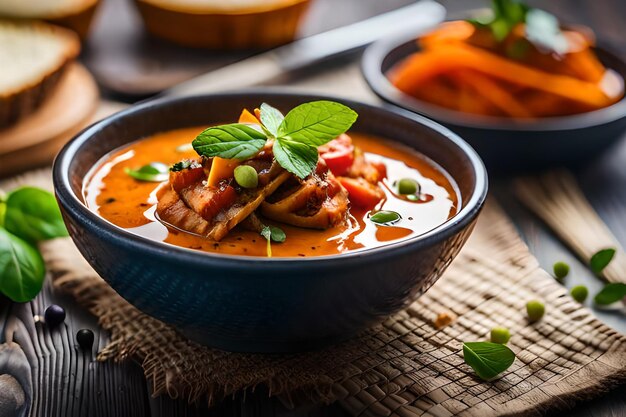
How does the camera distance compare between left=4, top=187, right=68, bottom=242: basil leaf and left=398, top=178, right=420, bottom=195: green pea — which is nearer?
left=398, top=178, right=420, bottom=195: green pea

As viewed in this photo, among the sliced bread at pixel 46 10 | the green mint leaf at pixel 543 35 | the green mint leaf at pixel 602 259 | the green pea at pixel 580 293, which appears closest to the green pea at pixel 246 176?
the green pea at pixel 580 293

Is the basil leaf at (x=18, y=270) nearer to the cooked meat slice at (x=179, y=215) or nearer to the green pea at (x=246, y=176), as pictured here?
the cooked meat slice at (x=179, y=215)

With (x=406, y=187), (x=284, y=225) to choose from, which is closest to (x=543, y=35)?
(x=406, y=187)

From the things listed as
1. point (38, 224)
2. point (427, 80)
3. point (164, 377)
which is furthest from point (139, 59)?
point (164, 377)

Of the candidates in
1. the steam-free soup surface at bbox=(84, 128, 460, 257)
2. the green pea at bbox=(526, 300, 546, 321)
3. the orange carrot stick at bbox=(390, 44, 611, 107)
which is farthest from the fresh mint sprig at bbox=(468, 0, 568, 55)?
the green pea at bbox=(526, 300, 546, 321)

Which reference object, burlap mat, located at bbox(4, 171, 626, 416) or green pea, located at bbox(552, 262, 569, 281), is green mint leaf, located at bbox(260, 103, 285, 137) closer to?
burlap mat, located at bbox(4, 171, 626, 416)

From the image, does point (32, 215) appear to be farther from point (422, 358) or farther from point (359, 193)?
point (422, 358)
